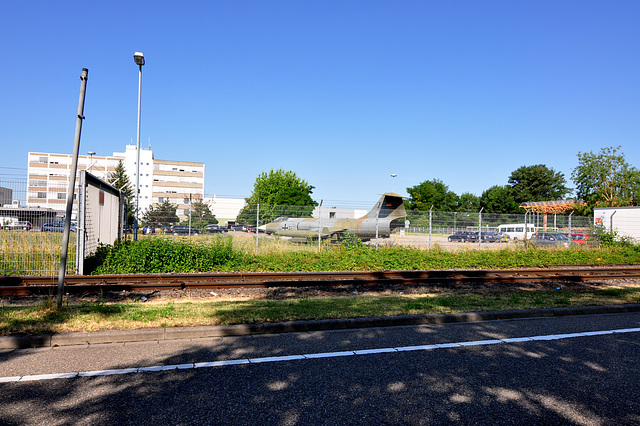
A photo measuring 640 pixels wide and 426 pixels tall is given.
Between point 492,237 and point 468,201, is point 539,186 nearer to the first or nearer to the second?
point 468,201

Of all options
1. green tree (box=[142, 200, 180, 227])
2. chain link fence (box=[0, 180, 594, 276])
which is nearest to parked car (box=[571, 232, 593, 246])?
chain link fence (box=[0, 180, 594, 276])

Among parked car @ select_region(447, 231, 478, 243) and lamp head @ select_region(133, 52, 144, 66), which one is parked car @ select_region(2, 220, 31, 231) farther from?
parked car @ select_region(447, 231, 478, 243)

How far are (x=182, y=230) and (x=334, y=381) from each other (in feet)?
44.2

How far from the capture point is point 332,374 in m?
4.89

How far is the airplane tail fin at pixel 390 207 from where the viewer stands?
2343 cm

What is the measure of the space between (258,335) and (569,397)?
418 cm

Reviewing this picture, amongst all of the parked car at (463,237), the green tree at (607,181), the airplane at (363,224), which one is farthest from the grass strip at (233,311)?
the green tree at (607,181)

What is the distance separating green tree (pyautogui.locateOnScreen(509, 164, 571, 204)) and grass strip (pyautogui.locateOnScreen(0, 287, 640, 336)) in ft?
337

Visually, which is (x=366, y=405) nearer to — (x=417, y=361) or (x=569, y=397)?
(x=417, y=361)

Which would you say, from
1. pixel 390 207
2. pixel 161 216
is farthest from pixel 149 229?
pixel 390 207

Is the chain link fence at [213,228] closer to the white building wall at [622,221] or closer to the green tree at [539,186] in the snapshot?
the white building wall at [622,221]

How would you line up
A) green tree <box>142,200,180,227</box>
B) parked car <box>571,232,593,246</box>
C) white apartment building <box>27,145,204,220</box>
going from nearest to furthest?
1. green tree <box>142,200,180,227</box>
2. parked car <box>571,232,593,246</box>
3. white apartment building <box>27,145,204,220</box>

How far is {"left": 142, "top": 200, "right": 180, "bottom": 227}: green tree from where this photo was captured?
17516 millimetres

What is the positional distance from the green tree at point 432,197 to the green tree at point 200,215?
79.4 meters
